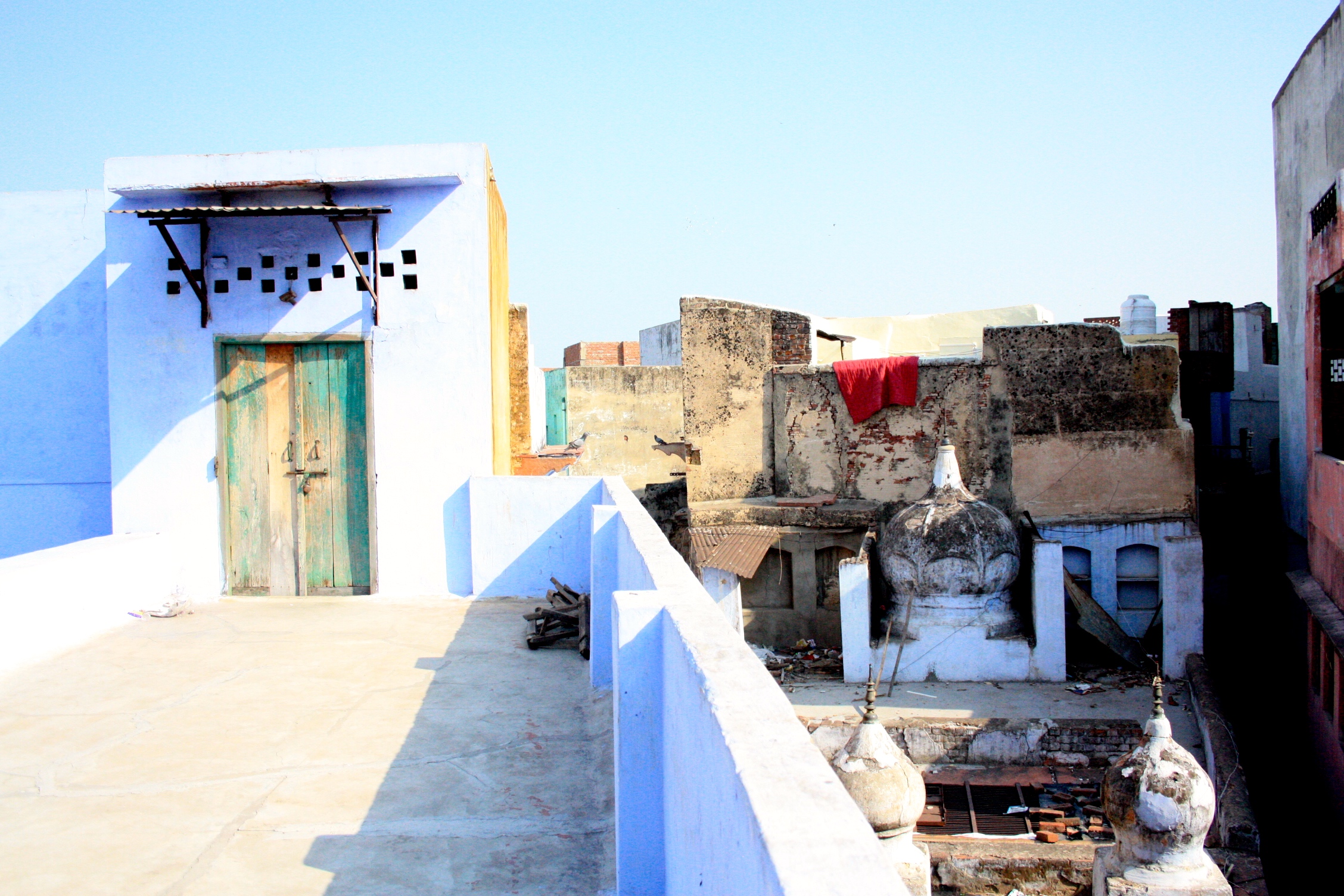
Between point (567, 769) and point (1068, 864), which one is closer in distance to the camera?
point (567, 769)

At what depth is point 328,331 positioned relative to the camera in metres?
8.80

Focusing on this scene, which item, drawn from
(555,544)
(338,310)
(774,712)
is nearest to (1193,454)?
(555,544)

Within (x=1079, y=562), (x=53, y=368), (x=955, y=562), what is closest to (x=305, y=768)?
(x=53, y=368)

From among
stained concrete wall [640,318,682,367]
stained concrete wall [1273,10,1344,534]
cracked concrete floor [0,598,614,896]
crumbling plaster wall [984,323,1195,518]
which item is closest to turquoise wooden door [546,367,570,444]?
stained concrete wall [640,318,682,367]

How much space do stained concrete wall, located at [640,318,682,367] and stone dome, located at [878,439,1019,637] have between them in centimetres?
2199

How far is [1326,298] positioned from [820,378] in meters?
8.55

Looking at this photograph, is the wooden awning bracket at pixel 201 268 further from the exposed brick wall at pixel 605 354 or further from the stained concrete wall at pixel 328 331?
the exposed brick wall at pixel 605 354

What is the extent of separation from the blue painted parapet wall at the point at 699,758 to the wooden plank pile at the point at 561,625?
52 cm

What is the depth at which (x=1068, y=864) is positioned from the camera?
896cm

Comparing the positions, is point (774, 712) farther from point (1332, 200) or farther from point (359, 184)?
point (1332, 200)

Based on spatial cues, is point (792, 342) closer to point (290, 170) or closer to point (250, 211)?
point (290, 170)

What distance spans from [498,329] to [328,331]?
168cm

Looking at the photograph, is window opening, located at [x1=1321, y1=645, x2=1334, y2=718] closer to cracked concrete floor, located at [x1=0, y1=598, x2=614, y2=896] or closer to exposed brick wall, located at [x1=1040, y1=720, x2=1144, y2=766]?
exposed brick wall, located at [x1=1040, y1=720, x2=1144, y2=766]

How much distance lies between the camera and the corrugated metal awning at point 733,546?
1703 cm
